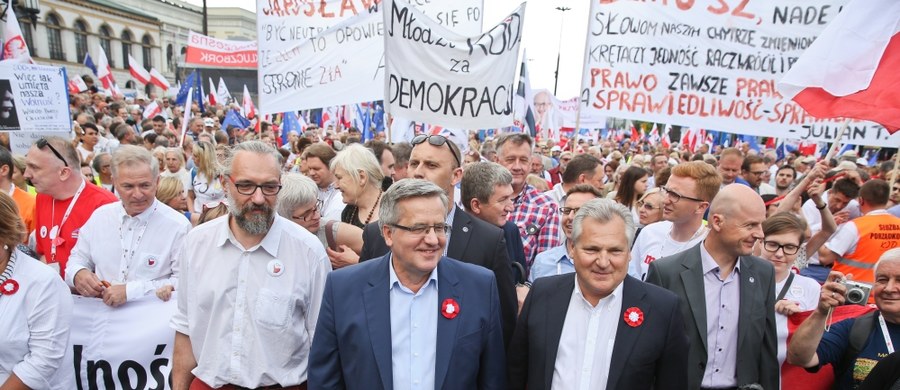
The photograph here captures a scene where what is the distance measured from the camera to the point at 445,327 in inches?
98.0

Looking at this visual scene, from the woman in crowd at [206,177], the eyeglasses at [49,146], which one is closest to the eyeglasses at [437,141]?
the eyeglasses at [49,146]

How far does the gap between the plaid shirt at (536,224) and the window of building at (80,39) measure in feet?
187

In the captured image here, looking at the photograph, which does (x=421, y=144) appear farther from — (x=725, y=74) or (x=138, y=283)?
(x=725, y=74)

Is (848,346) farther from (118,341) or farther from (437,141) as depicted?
(118,341)

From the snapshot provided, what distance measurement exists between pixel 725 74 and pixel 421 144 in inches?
187

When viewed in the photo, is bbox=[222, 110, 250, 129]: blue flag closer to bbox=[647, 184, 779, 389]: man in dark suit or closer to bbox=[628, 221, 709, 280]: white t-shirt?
bbox=[628, 221, 709, 280]: white t-shirt

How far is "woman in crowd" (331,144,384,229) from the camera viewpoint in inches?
164

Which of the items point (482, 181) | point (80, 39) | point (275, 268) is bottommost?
point (275, 268)

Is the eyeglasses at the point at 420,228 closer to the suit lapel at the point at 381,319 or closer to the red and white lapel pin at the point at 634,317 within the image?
the suit lapel at the point at 381,319

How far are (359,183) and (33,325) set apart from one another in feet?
6.93

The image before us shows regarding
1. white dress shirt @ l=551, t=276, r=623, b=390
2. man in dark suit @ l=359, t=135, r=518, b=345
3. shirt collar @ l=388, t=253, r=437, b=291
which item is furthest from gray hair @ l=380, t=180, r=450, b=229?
white dress shirt @ l=551, t=276, r=623, b=390

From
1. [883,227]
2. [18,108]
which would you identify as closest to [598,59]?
[883,227]

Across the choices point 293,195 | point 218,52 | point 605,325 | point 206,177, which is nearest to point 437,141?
point 293,195

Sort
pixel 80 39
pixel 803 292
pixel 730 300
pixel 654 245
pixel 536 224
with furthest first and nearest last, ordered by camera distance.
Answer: pixel 80 39
pixel 536 224
pixel 654 245
pixel 803 292
pixel 730 300
